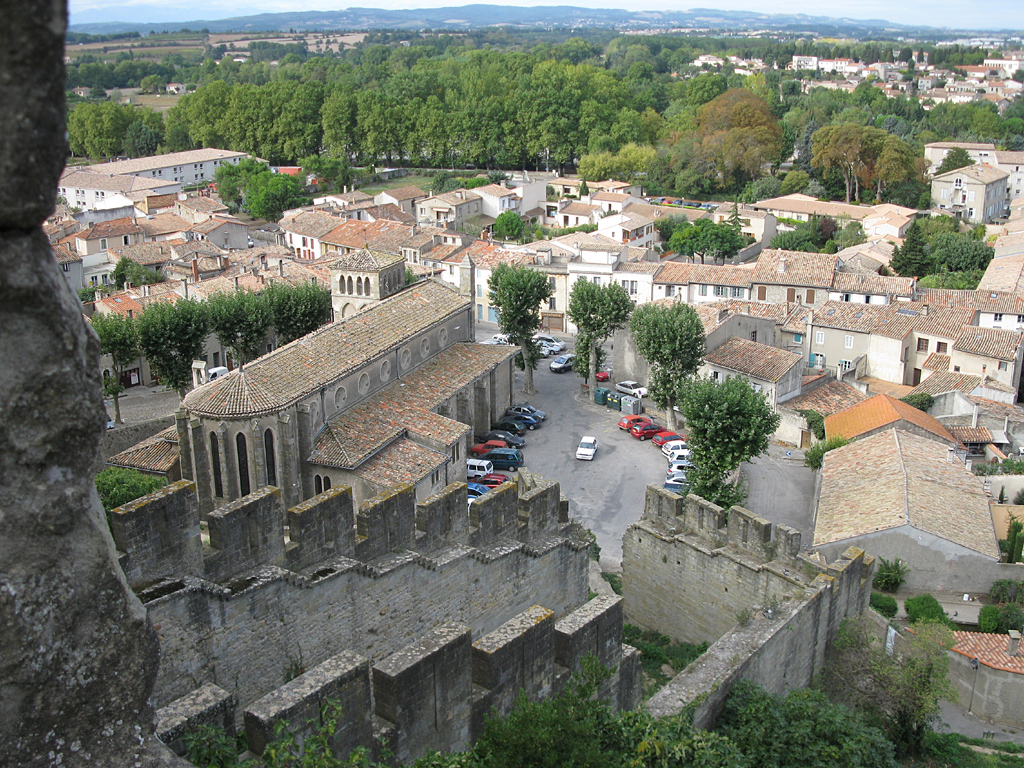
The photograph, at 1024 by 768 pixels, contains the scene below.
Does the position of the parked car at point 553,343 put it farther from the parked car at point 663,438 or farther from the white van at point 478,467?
the white van at point 478,467

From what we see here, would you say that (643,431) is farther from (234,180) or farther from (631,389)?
(234,180)

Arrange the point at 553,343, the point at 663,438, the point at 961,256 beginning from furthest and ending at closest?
the point at 961,256
the point at 553,343
the point at 663,438

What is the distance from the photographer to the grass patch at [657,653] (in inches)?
821

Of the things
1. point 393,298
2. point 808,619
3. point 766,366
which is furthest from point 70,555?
point 766,366

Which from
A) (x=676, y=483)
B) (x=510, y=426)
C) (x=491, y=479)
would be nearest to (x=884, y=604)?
(x=676, y=483)

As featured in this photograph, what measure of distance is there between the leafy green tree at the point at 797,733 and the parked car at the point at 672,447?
2573 centimetres

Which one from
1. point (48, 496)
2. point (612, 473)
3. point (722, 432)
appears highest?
point (48, 496)

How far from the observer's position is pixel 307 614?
16.0 meters

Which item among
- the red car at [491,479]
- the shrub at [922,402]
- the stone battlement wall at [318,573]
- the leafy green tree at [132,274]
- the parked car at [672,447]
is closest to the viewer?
the stone battlement wall at [318,573]

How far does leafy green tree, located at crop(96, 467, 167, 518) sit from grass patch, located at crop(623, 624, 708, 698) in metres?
13.3

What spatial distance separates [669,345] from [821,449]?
8.03 metres

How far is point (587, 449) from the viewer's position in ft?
140

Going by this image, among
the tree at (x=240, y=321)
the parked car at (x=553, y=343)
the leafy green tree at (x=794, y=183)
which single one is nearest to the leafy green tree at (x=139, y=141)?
the leafy green tree at (x=794, y=183)

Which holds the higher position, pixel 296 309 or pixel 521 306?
pixel 296 309
